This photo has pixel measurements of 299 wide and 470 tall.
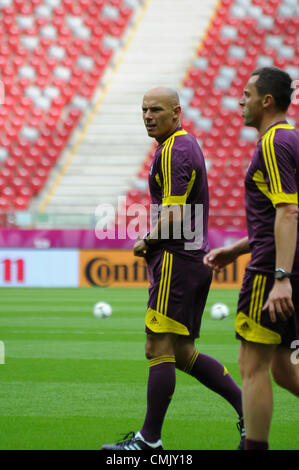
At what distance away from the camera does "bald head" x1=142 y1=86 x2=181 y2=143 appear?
479 centimetres

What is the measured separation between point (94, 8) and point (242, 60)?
557 centimetres

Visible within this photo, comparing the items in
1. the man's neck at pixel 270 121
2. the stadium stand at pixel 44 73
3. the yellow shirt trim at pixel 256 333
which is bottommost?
the yellow shirt trim at pixel 256 333

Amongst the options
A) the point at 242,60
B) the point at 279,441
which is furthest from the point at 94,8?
the point at 279,441

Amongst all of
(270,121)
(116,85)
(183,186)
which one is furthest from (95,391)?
(116,85)

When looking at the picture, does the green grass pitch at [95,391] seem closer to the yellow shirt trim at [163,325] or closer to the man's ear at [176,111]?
the yellow shirt trim at [163,325]

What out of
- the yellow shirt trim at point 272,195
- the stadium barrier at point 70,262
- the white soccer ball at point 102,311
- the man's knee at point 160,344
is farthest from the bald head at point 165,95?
the stadium barrier at point 70,262

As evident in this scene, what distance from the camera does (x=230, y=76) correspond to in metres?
26.0

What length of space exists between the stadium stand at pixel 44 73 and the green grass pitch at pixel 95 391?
1226cm

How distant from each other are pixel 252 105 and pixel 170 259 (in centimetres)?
108

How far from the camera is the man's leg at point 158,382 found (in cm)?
450

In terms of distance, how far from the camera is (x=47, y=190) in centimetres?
2416

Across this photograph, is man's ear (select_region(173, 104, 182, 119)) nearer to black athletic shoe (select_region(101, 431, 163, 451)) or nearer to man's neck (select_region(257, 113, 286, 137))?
man's neck (select_region(257, 113, 286, 137))

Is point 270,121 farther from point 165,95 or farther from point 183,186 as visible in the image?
point 165,95

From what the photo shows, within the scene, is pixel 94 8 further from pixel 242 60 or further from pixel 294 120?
pixel 294 120
